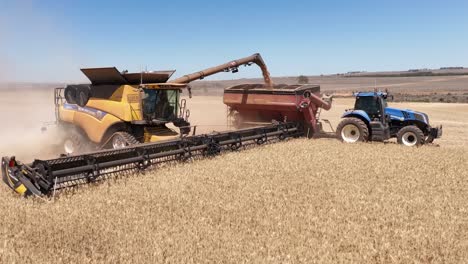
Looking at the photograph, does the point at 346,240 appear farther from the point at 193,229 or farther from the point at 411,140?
the point at 411,140

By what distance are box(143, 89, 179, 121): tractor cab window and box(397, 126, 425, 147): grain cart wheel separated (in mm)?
6368

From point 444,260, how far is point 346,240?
97 cm

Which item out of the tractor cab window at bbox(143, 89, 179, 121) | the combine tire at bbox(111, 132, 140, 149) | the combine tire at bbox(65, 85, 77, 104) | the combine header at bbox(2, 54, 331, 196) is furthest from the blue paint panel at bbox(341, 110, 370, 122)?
the combine tire at bbox(65, 85, 77, 104)

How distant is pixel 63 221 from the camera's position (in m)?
5.14

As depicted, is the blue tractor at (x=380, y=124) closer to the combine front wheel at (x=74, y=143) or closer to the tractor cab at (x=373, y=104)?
the tractor cab at (x=373, y=104)

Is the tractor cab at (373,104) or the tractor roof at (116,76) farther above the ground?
the tractor roof at (116,76)

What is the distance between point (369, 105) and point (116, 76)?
7361 millimetres

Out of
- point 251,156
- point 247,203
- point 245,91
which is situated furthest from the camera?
point 245,91

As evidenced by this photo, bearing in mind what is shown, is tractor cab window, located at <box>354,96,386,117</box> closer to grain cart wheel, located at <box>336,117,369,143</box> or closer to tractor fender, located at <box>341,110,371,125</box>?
tractor fender, located at <box>341,110,371,125</box>

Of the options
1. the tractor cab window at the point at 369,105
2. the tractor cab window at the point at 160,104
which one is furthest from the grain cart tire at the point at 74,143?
the tractor cab window at the point at 369,105

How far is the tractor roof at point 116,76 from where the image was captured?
33.1 ft

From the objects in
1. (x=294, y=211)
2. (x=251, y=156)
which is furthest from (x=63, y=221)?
(x=251, y=156)

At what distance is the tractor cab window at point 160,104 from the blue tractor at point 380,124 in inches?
202

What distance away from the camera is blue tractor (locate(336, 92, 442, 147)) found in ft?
38.9
